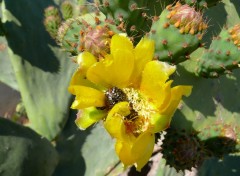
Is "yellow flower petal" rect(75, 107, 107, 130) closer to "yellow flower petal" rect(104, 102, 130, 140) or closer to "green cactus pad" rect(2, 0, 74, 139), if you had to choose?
"yellow flower petal" rect(104, 102, 130, 140)

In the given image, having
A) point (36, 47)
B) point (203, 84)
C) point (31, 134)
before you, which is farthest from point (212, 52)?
point (36, 47)

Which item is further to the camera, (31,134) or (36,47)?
(36,47)

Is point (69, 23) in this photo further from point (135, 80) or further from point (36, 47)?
point (36, 47)

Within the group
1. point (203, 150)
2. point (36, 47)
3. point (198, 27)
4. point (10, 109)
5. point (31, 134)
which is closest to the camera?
point (198, 27)

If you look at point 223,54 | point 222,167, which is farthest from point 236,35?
point 222,167

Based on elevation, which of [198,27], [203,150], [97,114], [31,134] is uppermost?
[198,27]

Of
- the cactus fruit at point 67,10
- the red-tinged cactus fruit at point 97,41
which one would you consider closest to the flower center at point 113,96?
the red-tinged cactus fruit at point 97,41

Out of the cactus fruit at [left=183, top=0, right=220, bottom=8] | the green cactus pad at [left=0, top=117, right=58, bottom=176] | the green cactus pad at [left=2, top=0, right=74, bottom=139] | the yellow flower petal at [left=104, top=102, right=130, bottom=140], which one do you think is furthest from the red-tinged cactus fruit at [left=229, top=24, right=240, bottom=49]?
the green cactus pad at [left=2, top=0, right=74, bottom=139]

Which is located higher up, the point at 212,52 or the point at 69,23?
the point at 69,23
